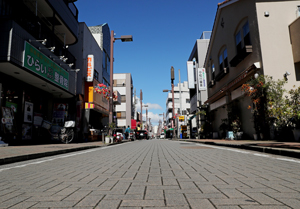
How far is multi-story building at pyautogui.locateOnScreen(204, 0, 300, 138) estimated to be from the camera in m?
14.5

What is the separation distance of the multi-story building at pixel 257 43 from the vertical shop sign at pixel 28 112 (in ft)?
46.6

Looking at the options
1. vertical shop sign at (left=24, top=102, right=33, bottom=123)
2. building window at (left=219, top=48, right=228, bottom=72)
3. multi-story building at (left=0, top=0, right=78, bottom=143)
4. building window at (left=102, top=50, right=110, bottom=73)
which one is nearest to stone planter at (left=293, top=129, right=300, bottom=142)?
building window at (left=219, top=48, right=228, bottom=72)

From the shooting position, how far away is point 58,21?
17.0 metres

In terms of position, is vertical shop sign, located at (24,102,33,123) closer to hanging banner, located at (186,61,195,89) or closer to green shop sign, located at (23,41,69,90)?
green shop sign, located at (23,41,69,90)

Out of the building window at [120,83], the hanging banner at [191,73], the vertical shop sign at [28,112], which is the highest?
the building window at [120,83]

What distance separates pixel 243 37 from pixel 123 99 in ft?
149

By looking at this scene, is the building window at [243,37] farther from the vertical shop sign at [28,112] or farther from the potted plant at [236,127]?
the vertical shop sign at [28,112]

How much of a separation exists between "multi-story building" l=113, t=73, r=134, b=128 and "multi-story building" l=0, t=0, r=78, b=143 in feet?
133

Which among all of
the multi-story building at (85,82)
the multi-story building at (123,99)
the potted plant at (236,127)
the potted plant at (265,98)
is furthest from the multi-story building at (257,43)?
the multi-story building at (123,99)

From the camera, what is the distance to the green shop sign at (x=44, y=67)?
12.2m

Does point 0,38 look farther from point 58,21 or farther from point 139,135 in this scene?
point 139,135

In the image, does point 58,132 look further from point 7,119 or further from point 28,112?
point 7,119

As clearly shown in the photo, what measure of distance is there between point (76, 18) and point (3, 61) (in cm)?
1104

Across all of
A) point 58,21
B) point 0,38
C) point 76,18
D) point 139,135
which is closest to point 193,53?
point 139,135
